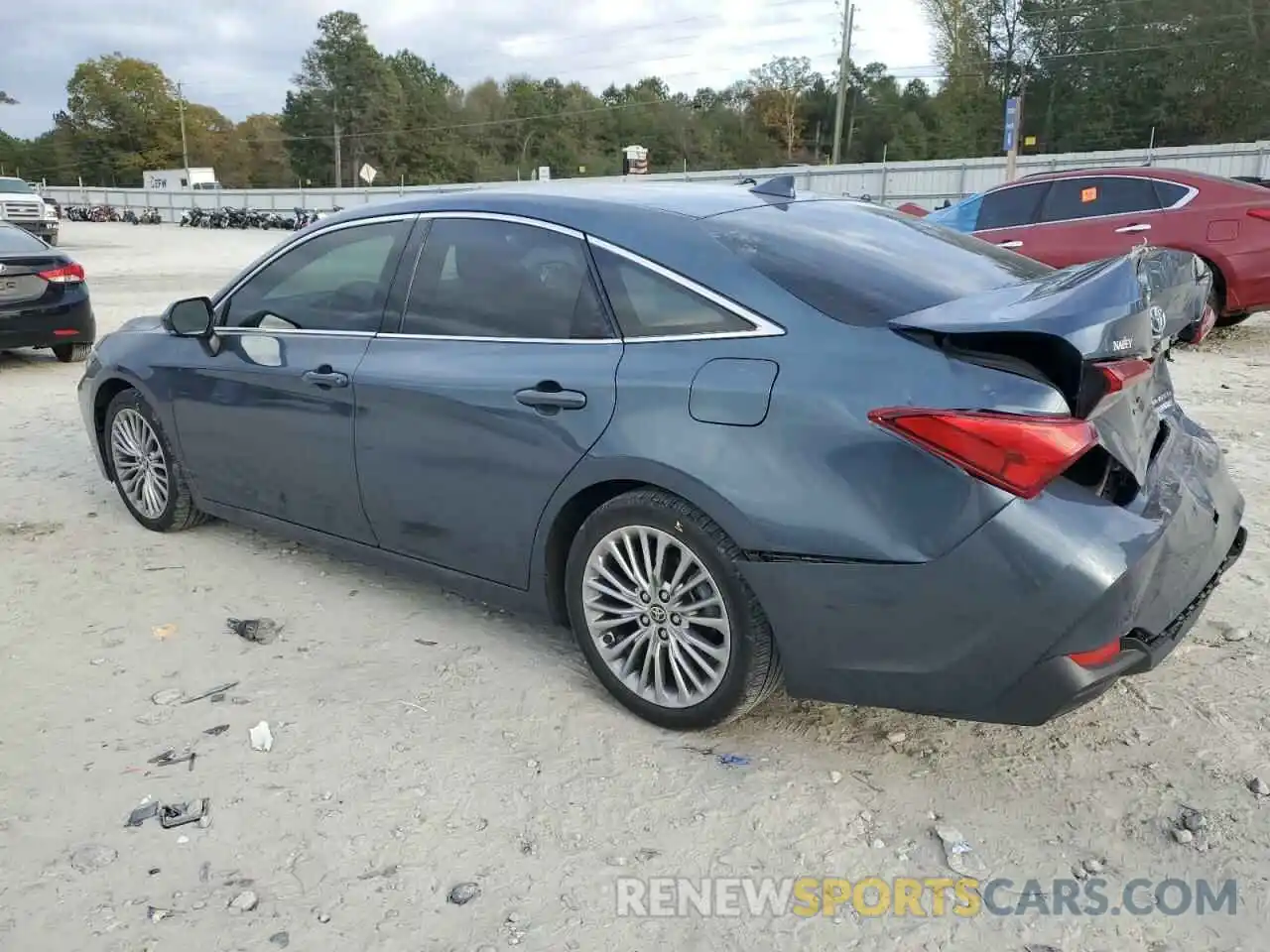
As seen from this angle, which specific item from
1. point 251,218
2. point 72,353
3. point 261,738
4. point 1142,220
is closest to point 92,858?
point 261,738

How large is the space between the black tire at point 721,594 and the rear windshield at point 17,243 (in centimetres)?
852

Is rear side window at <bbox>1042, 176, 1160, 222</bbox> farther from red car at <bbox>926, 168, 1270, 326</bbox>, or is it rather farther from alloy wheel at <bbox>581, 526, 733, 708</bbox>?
alloy wheel at <bbox>581, 526, 733, 708</bbox>

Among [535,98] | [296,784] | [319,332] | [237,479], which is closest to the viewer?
[296,784]

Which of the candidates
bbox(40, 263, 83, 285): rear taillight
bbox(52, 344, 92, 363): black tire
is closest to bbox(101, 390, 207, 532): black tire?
bbox(40, 263, 83, 285): rear taillight

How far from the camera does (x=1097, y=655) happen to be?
2527 millimetres

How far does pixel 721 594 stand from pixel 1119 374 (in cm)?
117

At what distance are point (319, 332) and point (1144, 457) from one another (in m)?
2.96

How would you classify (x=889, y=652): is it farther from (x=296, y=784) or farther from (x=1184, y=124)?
(x=1184, y=124)

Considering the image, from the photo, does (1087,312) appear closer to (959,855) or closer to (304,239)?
(959,855)

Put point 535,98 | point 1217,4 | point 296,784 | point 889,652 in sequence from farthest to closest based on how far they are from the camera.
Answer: point 535,98 → point 1217,4 → point 296,784 → point 889,652

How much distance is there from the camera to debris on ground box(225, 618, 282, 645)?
3.93m

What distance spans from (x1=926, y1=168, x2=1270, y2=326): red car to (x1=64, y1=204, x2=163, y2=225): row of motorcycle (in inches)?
2049

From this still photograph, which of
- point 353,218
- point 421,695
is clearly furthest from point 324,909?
point 353,218

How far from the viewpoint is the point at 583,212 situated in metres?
3.37
